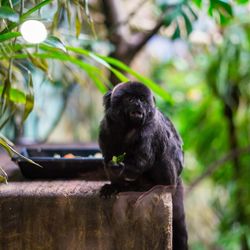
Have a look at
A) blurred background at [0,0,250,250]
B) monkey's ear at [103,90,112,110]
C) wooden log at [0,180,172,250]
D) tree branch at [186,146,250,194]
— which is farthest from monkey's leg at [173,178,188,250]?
tree branch at [186,146,250,194]

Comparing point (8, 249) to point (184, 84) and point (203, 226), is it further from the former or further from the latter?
point (203, 226)

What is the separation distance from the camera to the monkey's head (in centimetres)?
208

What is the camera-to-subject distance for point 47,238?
2012 millimetres

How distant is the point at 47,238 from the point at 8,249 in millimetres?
163

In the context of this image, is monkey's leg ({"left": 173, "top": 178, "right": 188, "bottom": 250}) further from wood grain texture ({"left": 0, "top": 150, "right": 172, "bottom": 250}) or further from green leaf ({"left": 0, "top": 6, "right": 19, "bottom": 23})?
green leaf ({"left": 0, "top": 6, "right": 19, "bottom": 23})

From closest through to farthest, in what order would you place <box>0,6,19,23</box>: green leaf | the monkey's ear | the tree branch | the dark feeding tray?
<box>0,6,19,23</box>: green leaf → the monkey's ear → the dark feeding tray → the tree branch

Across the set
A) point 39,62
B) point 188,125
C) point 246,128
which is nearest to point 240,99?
point 246,128

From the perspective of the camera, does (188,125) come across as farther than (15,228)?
Yes

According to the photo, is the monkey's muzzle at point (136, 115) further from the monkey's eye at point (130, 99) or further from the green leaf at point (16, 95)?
the green leaf at point (16, 95)

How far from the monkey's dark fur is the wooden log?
A: 9 centimetres

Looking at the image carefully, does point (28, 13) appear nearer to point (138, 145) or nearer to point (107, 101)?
point (107, 101)

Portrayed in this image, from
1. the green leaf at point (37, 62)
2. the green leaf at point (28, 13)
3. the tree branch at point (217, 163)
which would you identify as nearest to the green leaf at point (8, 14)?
the green leaf at point (28, 13)

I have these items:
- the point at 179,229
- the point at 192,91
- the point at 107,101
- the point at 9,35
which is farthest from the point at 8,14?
the point at 192,91

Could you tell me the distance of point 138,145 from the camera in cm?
214
